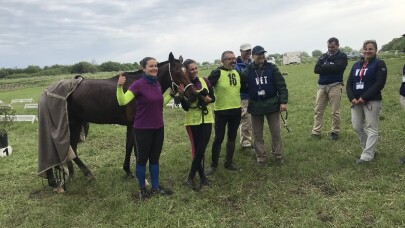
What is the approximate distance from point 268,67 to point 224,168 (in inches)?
81.7

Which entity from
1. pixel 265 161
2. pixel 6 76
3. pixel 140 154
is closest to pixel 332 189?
pixel 265 161

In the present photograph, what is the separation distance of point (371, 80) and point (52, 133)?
5688mm

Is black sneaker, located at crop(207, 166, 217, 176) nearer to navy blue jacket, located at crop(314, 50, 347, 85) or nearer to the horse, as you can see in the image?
the horse

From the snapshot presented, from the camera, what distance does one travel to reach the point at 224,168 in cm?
654

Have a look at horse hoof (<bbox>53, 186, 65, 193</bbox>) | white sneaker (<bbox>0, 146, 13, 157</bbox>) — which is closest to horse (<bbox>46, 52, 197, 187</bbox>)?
horse hoof (<bbox>53, 186, 65, 193</bbox>)

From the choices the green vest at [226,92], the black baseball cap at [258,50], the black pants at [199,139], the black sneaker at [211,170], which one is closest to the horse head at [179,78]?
the black pants at [199,139]

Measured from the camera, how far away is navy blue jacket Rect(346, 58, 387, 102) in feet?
19.6

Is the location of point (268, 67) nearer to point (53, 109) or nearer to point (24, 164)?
point (53, 109)

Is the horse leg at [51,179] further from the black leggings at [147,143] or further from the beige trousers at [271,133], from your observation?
the beige trousers at [271,133]

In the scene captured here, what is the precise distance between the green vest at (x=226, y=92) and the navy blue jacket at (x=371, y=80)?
225cm

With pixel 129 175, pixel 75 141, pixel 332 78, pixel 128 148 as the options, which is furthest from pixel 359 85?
pixel 75 141

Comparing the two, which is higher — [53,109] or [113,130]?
[53,109]

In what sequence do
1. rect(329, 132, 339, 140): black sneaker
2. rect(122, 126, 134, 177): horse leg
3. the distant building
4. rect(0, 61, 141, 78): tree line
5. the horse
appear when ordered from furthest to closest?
rect(0, 61, 141, 78): tree line < the distant building < rect(329, 132, 339, 140): black sneaker < rect(122, 126, 134, 177): horse leg < the horse

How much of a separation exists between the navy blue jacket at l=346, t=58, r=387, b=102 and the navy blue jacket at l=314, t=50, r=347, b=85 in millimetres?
1166
